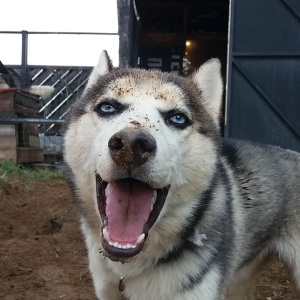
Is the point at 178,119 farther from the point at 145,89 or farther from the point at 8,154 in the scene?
the point at 8,154

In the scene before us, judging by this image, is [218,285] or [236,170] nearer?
[218,285]

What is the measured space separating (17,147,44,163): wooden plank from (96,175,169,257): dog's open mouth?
22.8 feet

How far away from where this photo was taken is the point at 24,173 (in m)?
8.09

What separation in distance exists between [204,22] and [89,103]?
9908 millimetres

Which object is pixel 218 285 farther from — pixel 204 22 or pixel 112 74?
pixel 204 22

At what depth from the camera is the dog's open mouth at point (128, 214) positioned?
6.77 feet

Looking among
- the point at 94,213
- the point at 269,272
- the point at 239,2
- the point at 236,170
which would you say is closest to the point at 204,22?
the point at 239,2

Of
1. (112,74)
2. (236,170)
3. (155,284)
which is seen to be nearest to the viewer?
(155,284)

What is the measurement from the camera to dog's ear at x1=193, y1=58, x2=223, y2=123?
277 centimetres

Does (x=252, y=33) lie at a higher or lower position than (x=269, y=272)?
higher

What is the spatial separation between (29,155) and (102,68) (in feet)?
21.1

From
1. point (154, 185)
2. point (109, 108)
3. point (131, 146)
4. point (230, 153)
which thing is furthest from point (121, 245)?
point (230, 153)

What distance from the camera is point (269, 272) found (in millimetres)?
4566

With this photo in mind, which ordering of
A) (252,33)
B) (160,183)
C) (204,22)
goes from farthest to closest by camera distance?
(204,22) < (252,33) < (160,183)
